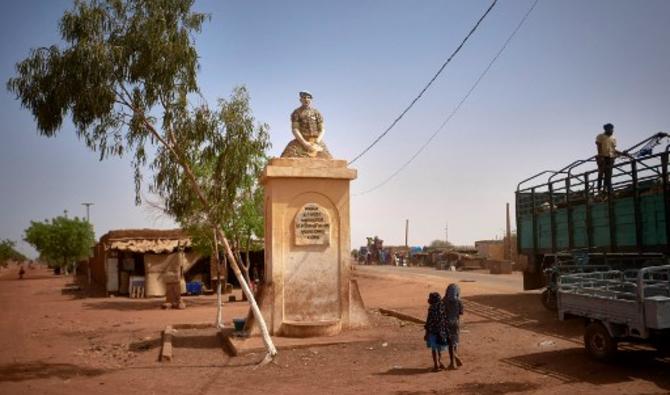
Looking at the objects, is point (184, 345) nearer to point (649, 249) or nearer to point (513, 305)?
point (513, 305)

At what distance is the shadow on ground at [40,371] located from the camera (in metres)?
9.12

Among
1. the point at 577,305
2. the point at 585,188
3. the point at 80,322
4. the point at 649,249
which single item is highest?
the point at 585,188

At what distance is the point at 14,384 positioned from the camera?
850 centimetres

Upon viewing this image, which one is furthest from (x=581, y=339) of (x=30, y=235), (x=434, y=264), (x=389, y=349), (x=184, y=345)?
(x=30, y=235)

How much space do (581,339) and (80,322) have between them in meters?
14.9

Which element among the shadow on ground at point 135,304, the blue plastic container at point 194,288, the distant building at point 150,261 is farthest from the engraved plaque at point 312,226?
the blue plastic container at point 194,288

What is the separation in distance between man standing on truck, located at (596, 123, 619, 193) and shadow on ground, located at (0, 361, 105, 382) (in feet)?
35.8

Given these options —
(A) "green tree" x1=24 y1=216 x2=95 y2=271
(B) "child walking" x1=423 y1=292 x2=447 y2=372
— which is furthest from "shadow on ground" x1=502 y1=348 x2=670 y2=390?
(A) "green tree" x1=24 y1=216 x2=95 y2=271

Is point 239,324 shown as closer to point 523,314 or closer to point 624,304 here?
point 523,314

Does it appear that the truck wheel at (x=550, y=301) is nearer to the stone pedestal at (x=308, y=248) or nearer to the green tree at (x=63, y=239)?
the stone pedestal at (x=308, y=248)

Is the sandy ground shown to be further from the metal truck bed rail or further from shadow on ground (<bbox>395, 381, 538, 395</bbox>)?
the metal truck bed rail

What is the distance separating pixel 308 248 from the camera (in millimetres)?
12227

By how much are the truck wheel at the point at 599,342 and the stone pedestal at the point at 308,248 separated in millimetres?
5249

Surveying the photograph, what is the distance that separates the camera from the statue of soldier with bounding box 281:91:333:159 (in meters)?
12.5
